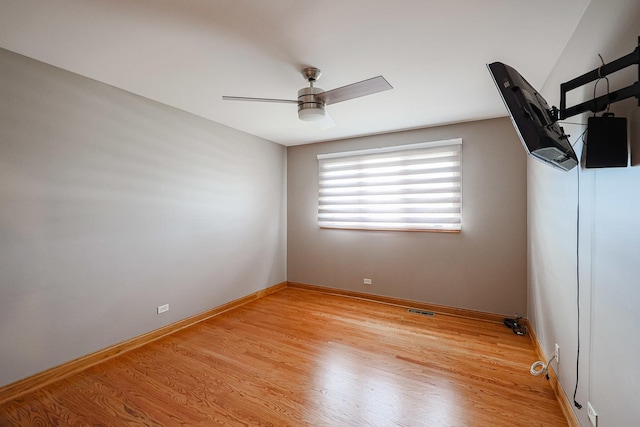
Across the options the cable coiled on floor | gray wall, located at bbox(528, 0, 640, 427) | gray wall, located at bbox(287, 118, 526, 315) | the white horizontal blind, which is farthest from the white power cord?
the white horizontal blind

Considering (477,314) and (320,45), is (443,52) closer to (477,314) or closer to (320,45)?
(320,45)

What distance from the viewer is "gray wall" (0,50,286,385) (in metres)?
2.05

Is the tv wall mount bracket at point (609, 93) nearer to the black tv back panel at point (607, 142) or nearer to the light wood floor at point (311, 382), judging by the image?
the black tv back panel at point (607, 142)

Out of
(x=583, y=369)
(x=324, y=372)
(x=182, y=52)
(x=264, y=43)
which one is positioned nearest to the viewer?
(x=583, y=369)

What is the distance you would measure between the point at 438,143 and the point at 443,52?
1.81 m

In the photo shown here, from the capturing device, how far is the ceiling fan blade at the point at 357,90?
6.14ft

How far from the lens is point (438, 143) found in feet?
12.0

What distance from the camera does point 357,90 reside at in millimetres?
2002

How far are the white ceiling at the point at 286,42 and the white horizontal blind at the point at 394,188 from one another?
1.03 m

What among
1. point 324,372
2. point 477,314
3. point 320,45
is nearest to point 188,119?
point 320,45

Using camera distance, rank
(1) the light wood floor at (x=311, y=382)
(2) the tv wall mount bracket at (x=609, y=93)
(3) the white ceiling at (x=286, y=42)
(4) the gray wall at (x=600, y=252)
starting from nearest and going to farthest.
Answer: (2) the tv wall mount bracket at (x=609, y=93) → (4) the gray wall at (x=600, y=252) → (3) the white ceiling at (x=286, y=42) → (1) the light wood floor at (x=311, y=382)

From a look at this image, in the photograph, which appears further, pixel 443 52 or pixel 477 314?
pixel 477 314

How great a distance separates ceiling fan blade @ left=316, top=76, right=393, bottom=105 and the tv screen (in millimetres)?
738

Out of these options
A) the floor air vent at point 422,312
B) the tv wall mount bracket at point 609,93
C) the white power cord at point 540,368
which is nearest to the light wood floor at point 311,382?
the white power cord at point 540,368
